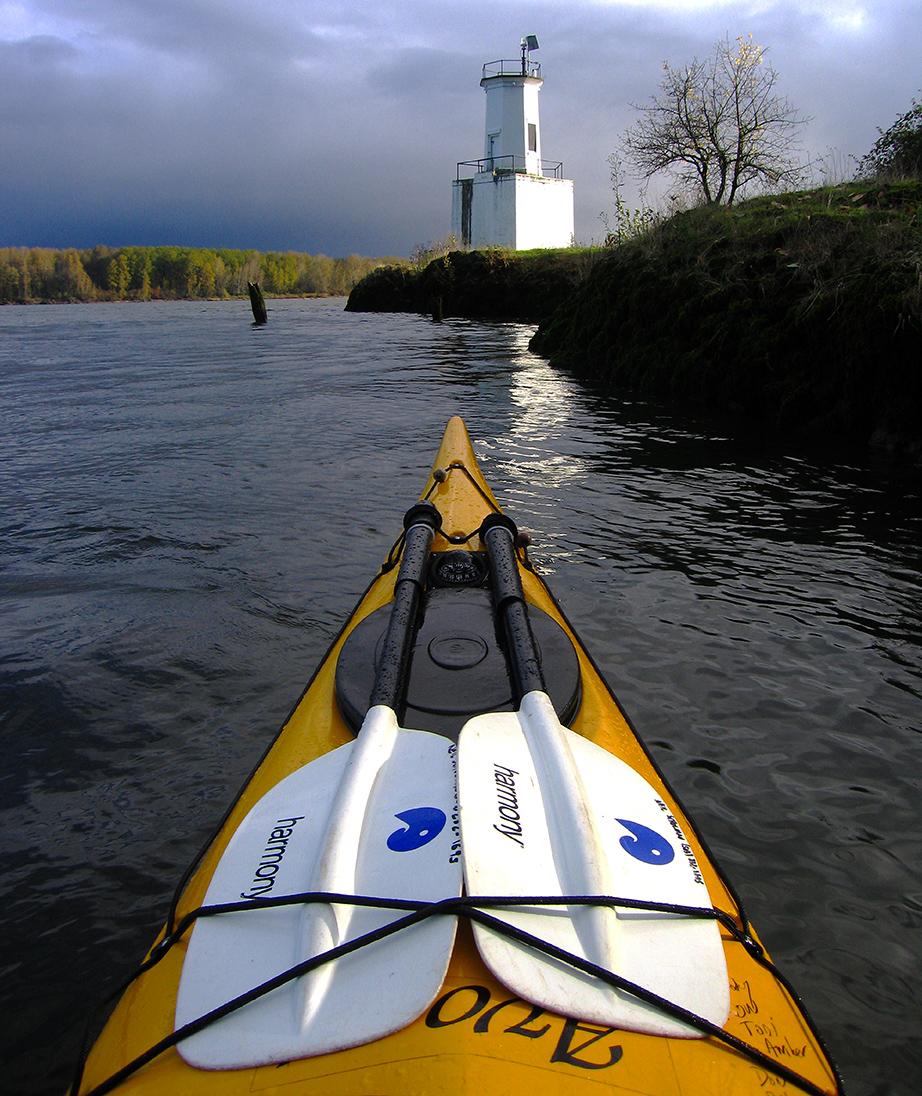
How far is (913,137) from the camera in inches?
577

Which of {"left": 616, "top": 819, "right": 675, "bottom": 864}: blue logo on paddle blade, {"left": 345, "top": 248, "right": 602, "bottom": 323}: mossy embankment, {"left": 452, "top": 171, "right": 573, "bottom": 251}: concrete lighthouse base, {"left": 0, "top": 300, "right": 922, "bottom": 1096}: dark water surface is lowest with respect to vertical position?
{"left": 0, "top": 300, "right": 922, "bottom": 1096}: dark water surface

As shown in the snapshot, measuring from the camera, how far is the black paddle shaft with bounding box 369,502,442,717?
2725mm

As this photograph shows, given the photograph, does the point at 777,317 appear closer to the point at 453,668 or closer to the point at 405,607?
the point at 405,607

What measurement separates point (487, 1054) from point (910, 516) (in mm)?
6570

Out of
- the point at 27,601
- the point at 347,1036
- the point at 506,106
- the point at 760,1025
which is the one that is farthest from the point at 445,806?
the point at 506,106

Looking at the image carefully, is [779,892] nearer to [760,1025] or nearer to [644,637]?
[760,1025]

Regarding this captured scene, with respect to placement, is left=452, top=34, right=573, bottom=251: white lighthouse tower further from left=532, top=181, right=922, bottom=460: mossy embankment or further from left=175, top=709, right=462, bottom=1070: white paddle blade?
left=175, top=709, right=462, bottom=1070: white paddle blade

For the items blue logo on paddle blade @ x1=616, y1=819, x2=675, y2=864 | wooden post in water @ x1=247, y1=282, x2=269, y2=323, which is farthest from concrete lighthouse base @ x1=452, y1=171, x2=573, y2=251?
blue logo on paddle blade @ x1=616, y1=819, x2=675, y2=864

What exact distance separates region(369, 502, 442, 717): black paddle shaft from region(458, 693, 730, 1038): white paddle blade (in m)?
0.46

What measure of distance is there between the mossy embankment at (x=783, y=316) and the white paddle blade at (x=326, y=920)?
8249 mm

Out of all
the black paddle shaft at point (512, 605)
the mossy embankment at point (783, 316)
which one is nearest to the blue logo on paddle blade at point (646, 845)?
the black paddle shaft at point (512, 605)

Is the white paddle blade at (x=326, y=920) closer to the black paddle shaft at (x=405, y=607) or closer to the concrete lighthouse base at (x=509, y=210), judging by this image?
the black paddle shaft at (x=405, y=607)

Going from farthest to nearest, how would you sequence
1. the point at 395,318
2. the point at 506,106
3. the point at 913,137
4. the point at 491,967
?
1. the point at 506,106
2. the point at 395,318
3. the point at 913,137
4. the point at 491,967

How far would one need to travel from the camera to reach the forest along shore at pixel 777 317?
8.85m
